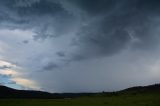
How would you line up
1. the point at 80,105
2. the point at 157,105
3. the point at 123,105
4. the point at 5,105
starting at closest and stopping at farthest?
the point at 157,105, the point at 123,105, the point at 80,105, the point at 5,105

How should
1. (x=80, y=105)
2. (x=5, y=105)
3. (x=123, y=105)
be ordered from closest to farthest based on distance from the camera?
1. (x=123, y=105)
2. (x=80, y=105)
3. (x=5, y=105)

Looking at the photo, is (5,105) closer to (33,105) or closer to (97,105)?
(33,105)

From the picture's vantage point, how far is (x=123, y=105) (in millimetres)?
75125

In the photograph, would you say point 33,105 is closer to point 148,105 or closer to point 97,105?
point 97,105

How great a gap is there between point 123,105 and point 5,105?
43.9 metres

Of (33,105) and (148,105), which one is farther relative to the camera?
(33,105)

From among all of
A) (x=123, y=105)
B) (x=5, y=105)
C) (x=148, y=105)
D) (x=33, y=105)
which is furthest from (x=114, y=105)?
(x=5, y=105)

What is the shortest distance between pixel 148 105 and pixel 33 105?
3766 centimetres

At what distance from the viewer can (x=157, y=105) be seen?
6888 centimetres

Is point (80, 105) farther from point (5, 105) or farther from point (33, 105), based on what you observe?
point (5, 105)

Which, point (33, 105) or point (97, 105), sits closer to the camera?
point (97, 105)

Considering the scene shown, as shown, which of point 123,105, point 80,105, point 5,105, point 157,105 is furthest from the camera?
point 5,105

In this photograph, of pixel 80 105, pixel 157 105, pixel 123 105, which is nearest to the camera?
pixel 157 105

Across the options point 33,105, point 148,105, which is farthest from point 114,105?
point 33,105
